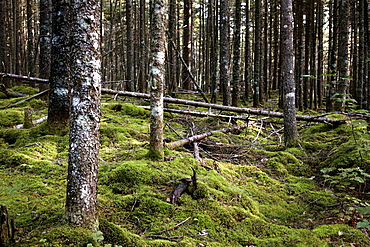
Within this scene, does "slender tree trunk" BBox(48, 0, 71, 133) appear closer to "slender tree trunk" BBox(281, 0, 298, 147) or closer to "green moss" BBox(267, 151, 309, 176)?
"green moss" BBox(267, 151, 309, 176)

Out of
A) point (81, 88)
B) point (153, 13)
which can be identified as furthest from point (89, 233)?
point (153, 13)

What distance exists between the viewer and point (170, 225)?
3.25 meters

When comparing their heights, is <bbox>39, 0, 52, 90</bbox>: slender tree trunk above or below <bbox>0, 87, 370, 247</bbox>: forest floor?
above

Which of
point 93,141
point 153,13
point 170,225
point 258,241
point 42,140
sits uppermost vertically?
point 153,13

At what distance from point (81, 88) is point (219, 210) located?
260 centimetres

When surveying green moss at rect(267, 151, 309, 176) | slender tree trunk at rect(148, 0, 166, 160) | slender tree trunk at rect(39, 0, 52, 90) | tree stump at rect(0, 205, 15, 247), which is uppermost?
slender tree trunk at rect(39, 0, 52, 90)

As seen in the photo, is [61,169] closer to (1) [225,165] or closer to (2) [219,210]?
(2) [219,210]

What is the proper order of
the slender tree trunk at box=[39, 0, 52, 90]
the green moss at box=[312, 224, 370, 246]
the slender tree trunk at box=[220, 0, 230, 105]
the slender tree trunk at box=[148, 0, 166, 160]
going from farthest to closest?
the slender tree trunk at box=[220, 0, 230, 105], the slender tree trunk at box=[39, 0, 52, 90], the slender tree trunk at box=[148, 0, 166, 160], the green moss at box=[312, 224, 370, 246]

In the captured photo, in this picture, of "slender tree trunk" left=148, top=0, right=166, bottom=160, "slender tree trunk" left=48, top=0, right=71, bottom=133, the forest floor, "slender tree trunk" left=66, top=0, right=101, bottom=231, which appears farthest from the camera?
"slender tree trunk" left=48, top=0, right=71, bottom=133

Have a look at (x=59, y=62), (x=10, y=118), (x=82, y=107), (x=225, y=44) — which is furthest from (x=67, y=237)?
(x=225, y=44)

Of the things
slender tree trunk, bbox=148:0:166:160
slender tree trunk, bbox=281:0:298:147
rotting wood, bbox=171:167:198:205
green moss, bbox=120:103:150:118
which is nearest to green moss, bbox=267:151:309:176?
slender tree trunk, bbox=281:0:298:147

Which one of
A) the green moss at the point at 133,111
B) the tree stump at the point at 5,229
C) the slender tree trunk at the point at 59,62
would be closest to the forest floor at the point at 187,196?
the tree stump at the point at 5,229

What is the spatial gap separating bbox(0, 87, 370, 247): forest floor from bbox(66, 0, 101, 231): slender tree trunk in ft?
0.80

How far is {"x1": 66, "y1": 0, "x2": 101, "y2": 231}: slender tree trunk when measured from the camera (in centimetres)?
240
